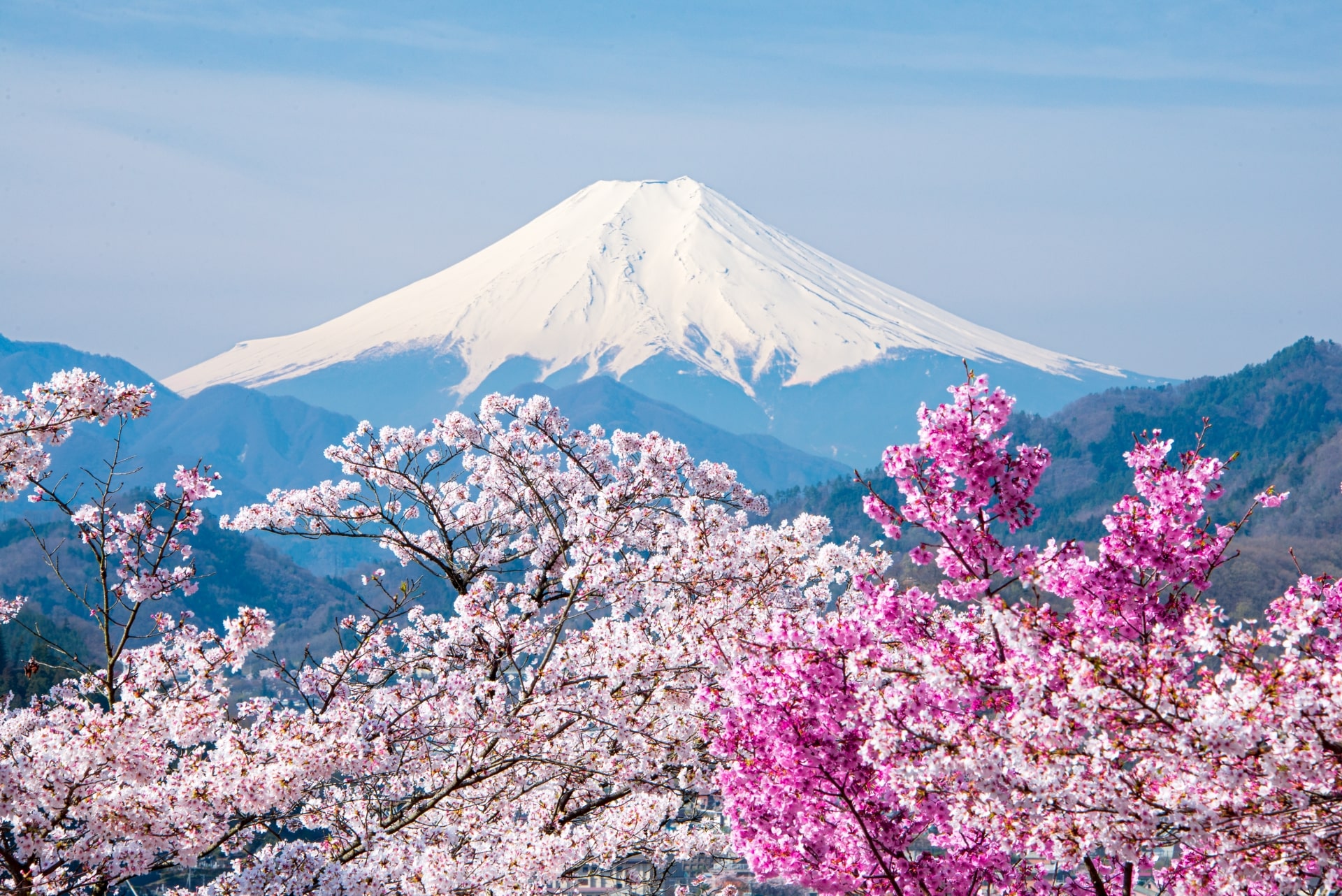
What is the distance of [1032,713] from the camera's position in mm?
4312

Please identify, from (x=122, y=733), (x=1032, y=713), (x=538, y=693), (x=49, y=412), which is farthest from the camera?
(x=538, y=693)

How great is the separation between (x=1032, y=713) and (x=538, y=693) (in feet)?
13.6

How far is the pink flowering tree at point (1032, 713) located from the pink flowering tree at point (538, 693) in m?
1.07

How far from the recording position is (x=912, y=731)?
15.9ft

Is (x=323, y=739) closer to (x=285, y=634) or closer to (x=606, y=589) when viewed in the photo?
(x=606, y=589)

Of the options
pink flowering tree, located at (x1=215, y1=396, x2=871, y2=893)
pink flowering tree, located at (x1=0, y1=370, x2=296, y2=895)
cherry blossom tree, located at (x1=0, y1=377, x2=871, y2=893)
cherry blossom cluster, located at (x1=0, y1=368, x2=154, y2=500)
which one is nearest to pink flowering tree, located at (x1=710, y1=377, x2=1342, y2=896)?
pink flowering tree, located at (x1=215, y1=396, x2=871, y2=893)

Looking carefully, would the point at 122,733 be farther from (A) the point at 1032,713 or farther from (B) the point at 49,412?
(A) the point at 1032,713

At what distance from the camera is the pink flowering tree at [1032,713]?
4.05 meters

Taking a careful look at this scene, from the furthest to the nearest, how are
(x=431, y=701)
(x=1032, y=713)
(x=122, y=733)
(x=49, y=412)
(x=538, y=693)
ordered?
1. (x=431, y=701)
2. (x=538, y=693)
3. (x=49, y=412)
4. (x=122, y=733)
5. (x=1032, y=713)

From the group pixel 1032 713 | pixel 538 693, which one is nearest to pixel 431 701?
pixel 538 693

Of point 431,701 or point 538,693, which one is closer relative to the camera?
point 538,693

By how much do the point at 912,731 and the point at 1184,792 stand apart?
43.5 inches

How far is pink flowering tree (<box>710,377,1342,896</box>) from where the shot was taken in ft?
13.3

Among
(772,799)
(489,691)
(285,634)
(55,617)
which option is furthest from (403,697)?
(285,634)
